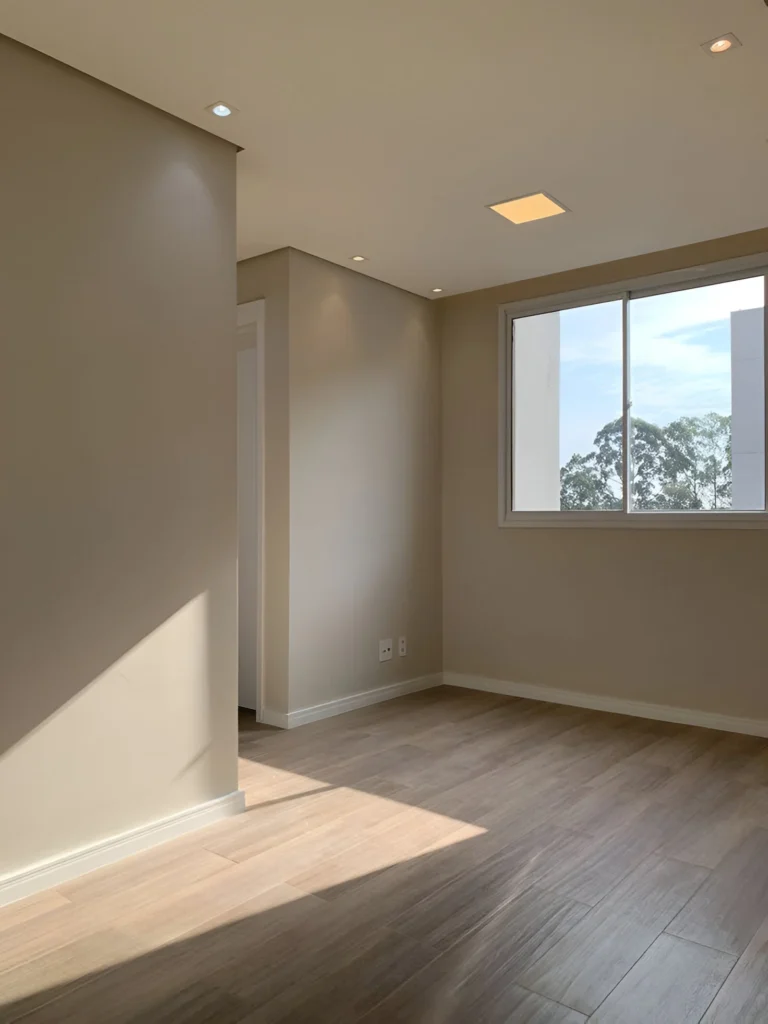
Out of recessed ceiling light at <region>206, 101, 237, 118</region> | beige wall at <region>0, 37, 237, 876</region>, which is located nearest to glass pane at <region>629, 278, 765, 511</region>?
beige wall at <region>0, 37, 237, 876</region>

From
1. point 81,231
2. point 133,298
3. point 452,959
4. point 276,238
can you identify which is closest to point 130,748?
point 452,959

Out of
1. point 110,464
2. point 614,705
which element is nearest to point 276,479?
point 110,464

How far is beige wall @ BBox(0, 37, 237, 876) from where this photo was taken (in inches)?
96.9

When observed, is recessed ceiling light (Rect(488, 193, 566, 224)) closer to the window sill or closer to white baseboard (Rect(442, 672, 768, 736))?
the window sill

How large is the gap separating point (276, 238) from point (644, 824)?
10.8 ft

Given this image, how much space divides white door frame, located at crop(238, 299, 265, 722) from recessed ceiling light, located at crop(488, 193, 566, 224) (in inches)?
57.1

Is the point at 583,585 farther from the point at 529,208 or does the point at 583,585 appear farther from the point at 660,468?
the point at 529,208

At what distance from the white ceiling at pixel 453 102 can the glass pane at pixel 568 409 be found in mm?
792

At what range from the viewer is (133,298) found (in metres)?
2.79

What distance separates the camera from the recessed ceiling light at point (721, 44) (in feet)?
8.19

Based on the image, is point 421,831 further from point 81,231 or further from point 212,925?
point 81,231

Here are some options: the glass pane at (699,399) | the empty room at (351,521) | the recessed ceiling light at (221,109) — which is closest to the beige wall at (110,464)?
the empty room at (351,521)

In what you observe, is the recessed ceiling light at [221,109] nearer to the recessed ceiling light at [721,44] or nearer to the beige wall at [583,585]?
the recessed ceiling light at [721,44]

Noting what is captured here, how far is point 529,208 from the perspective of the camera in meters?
3.86
